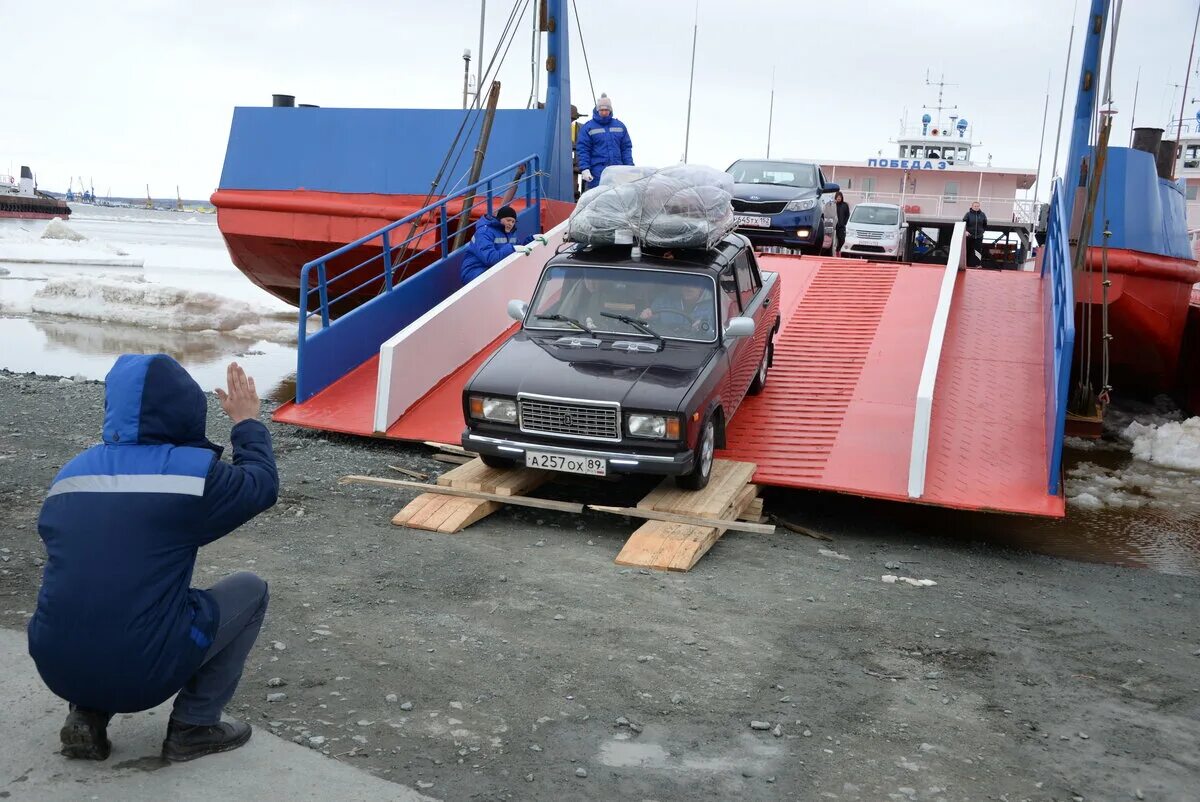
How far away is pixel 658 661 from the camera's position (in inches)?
199

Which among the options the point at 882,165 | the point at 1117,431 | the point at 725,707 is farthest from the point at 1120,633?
the point at 882,165

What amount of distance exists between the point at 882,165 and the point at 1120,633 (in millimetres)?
30947

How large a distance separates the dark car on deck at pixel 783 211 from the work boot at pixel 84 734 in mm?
12940

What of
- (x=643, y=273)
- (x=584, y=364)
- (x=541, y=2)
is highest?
(x=541, y=2)

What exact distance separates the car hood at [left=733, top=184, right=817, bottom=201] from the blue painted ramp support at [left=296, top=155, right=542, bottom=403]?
3.91 metres

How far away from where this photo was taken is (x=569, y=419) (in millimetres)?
7367

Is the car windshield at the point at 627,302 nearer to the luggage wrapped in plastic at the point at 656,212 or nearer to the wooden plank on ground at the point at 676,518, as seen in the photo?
the luggage wrapped in plastic at the point at 656,212

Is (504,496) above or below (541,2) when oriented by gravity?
below

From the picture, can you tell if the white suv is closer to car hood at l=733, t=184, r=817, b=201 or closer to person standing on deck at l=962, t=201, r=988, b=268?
person standing on deck at l=962, t=201, r=988, b=268

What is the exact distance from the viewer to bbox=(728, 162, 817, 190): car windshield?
55.0 ft

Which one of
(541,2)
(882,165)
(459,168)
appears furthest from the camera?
(882,165)

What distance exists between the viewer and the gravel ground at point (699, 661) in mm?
4031

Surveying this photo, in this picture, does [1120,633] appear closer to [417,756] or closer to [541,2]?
[417,756]

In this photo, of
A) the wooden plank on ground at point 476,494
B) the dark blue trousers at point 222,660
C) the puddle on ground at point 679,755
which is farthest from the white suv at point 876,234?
the dark blue trousers at point 222,660
